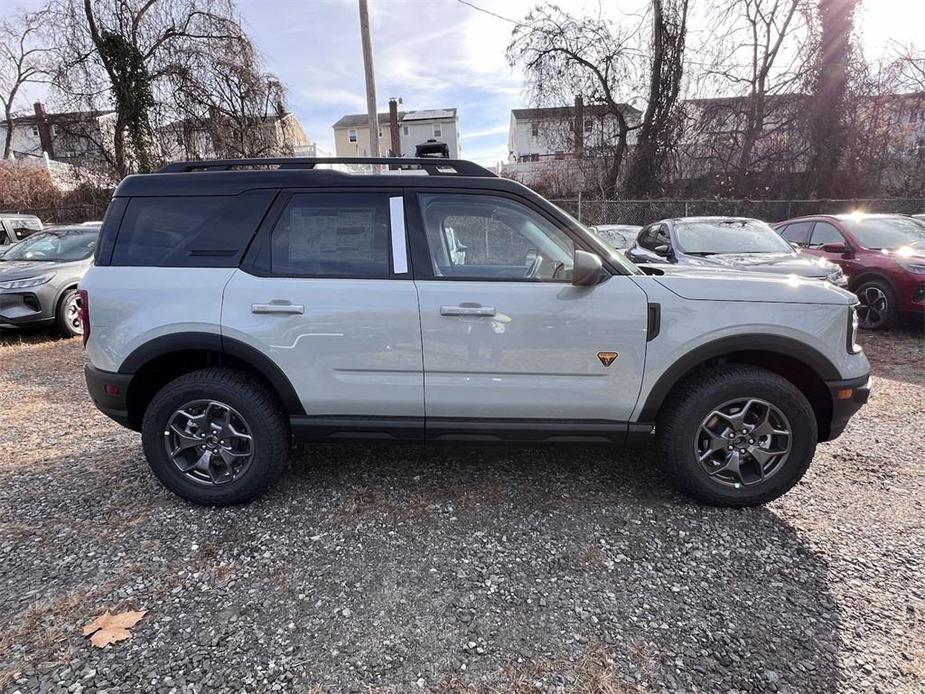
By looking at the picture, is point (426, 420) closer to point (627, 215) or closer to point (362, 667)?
point (362, 667)

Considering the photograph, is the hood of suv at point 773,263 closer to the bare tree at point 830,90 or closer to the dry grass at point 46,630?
the dry grass at point 46,630

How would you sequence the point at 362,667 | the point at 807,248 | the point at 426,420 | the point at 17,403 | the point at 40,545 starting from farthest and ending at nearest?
the point at 807,248 → the point at 17,403 → the point at 426,420 → the point at 40,545 → the point at 362,667

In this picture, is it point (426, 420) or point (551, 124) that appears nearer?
point (426, 420)

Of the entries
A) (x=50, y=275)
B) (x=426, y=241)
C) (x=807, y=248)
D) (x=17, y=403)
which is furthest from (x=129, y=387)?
(x=807, y=248)

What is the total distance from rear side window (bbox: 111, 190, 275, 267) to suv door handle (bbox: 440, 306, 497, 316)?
3.99 feet

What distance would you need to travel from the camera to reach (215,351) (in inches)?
119

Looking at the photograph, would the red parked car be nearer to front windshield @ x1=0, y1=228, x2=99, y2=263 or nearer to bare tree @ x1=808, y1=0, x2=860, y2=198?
front windshield @ x1=0, y1=228, x2=99, y2=263

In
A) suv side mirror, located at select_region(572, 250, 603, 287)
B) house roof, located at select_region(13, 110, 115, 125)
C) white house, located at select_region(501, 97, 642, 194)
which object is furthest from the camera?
white house, located at select_region(501, 97, 642, 194)

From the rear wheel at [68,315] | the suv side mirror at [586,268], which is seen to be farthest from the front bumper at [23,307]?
the suv side mirror at [586,268]

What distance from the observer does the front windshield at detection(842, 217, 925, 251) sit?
7383mm

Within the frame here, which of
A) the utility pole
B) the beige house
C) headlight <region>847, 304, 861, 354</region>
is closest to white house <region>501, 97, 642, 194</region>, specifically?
the utility pole

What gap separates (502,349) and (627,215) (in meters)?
16.4

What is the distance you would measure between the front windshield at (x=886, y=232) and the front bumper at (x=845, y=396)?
578cm

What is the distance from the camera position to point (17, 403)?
508 centimetres
